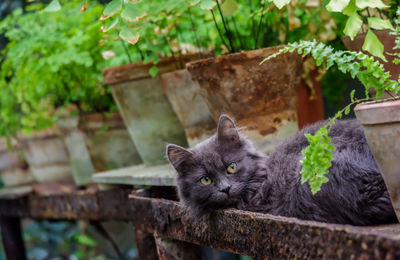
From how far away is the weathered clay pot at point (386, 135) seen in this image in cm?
82

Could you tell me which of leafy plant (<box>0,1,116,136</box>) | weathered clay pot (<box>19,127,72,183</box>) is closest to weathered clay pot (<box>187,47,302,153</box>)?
leafy plant (<box>0,1,116,136</box>)

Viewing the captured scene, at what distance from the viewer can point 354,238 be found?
0.78m

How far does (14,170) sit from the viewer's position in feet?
11.5

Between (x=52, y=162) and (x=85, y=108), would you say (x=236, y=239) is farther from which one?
(x=52, y=162)

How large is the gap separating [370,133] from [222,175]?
518mm

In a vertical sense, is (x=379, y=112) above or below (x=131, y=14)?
below

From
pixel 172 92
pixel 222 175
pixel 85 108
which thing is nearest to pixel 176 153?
pixel 222 175

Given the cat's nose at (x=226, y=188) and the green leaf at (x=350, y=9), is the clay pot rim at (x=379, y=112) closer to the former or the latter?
the green leaf at (x=350, y=9)

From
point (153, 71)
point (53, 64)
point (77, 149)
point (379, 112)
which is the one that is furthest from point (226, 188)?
point (77, 149)

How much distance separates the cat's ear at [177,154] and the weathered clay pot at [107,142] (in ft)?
4.14

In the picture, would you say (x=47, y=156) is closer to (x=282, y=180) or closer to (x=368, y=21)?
(x=282, y=180)

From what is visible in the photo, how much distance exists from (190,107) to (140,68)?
1.11ft

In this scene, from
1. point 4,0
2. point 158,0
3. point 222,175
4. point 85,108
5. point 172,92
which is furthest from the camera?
point 4,0

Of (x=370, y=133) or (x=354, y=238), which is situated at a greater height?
(x=370, y=133)
